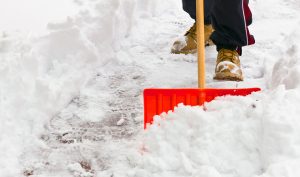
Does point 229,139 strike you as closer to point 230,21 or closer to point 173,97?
point 173,97

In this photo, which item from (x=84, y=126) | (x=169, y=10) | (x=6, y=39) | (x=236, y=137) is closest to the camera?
(x=236, y=137)

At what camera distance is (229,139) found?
189 cm

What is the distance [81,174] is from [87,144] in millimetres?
257

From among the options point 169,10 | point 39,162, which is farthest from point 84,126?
point 169,10

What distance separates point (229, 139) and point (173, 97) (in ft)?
1.31

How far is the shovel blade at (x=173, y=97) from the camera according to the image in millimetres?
2166

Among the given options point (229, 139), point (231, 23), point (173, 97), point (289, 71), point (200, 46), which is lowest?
point (229, 139)

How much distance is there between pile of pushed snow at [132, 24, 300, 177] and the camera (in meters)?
1.75

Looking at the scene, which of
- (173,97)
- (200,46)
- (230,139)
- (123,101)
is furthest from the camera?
(123,101)

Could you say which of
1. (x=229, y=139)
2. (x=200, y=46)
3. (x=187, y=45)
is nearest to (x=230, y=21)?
(x=187, y=45)

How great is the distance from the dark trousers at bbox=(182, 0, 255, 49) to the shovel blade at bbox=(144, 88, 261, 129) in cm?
79

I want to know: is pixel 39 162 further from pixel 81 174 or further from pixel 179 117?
pixel 179 117

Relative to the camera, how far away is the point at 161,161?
1938 mm

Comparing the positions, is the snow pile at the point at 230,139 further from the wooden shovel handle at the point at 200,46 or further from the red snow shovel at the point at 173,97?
the wooden shovel handle at the point at 200,46
